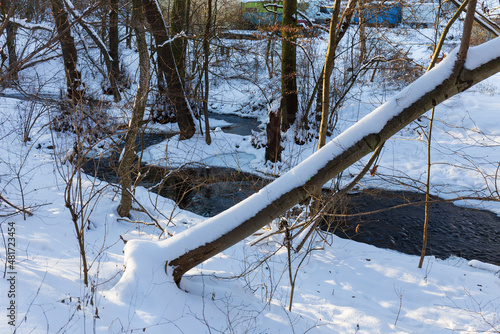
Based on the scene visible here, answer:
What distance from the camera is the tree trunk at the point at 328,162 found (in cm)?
303

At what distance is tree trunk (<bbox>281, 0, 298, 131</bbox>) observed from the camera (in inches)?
401

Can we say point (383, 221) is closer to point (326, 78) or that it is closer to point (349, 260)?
point (349, 260)

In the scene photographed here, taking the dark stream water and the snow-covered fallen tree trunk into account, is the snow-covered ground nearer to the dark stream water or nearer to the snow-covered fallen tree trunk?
the snow-covered fallen tree trunk

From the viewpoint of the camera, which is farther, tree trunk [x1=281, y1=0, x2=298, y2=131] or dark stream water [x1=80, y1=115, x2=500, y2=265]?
tree trunk [x1=281, y1=0, x2=298, y2=131]

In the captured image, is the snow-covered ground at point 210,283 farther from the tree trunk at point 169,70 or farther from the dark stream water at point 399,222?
the tree trunk at point 169,70

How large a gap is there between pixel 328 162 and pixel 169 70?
29.6 feet

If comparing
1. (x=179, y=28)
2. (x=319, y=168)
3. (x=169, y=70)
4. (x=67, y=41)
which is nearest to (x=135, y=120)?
(x=67, y=41)

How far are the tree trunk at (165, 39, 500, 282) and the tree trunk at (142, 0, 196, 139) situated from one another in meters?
6.36

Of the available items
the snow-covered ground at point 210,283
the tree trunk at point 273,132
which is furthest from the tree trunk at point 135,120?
the tree trunk at point 273,132

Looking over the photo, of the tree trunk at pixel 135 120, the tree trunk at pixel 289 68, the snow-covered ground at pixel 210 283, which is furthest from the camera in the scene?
the tree trunk at pixel 289 68

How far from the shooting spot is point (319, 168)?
10.6 feet

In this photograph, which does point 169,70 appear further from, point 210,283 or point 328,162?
point 328,162

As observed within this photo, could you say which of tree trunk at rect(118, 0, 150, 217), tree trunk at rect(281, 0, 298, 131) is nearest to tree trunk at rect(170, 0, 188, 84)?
tree trunk at rect(281, 0, 298, 131)

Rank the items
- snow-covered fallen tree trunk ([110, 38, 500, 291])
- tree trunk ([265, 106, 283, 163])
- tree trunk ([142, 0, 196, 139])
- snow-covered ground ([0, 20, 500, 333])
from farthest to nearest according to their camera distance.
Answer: tree trunk ([265, 106, 283, 163]), tree trunk ([142, 0, 196, 139]), snow-covered fallen tree trunk ([110, 38, 500, 291]), snow-covered ground ([0, 20, 500, 333])
